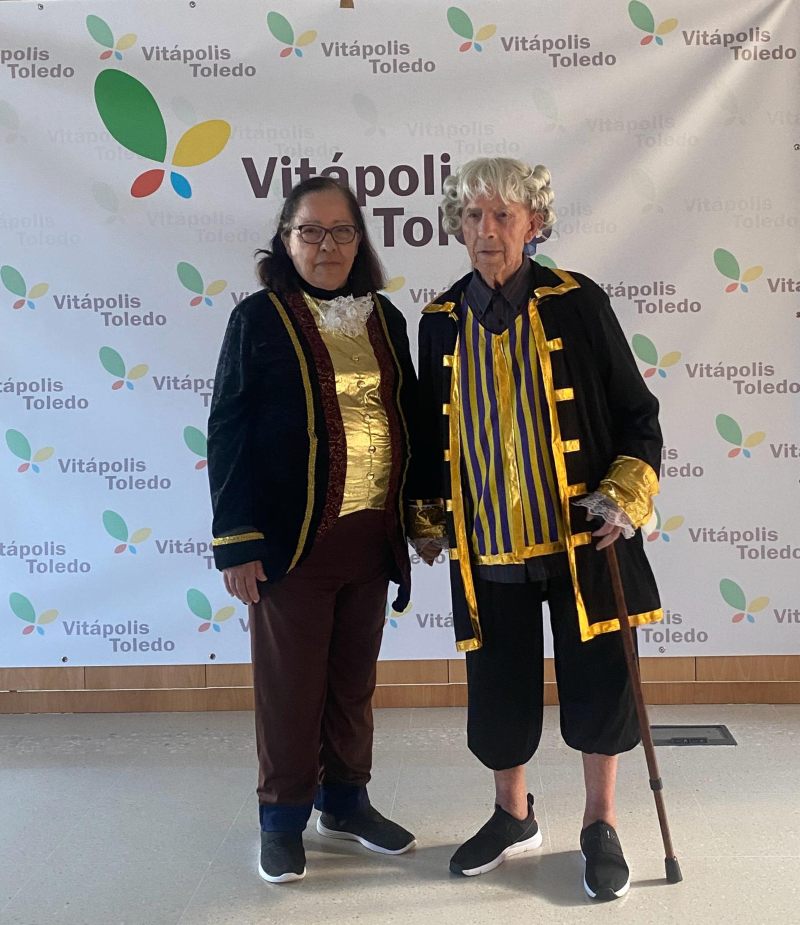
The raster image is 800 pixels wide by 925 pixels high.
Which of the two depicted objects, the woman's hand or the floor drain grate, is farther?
the floor drain grate

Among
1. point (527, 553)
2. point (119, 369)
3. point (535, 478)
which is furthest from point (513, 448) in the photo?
point (119, 369)

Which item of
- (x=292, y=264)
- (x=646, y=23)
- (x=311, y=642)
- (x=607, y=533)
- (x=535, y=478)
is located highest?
(x=646, y=23)

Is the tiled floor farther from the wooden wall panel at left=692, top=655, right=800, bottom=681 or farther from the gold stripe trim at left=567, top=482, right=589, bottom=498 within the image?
the gold stripe trim at left=567, top=482, right=589, bottom=498

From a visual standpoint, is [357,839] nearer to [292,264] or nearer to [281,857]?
[281,857]

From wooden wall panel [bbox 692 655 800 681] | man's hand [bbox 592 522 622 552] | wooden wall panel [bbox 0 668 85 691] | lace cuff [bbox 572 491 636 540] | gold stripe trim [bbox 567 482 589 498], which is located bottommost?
wooden wall panel [bbox 692 655 800 681]

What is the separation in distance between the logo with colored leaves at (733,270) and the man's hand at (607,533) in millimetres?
1416

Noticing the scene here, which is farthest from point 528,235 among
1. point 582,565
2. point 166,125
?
point 166,125

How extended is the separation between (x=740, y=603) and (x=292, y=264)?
6.26ft

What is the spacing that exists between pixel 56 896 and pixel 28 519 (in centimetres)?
141

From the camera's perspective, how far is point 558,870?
2.28 metres

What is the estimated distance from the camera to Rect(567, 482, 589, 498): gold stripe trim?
2104 mm

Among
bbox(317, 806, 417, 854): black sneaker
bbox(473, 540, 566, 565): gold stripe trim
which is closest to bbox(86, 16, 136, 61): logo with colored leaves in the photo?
bbox(473, 540, 566, 565): gold stripe trim

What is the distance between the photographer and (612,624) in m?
2.12

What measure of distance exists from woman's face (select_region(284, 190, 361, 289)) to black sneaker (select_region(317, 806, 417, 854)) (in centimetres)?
127
